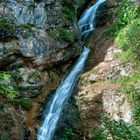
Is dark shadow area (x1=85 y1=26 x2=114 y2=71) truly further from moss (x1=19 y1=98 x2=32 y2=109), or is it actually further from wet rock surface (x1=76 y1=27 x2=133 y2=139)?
moss (x1=19 y1=98 x2=32 y2=109)

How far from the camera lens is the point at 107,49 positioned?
719 inches

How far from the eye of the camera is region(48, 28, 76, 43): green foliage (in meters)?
18.2

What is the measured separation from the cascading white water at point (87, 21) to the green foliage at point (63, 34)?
7.01 feet

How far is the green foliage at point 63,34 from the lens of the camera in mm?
18188

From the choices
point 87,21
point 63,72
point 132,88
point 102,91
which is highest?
point 87,21

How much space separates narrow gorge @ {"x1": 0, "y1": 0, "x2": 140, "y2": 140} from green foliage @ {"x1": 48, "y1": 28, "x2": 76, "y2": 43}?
0.05 meters

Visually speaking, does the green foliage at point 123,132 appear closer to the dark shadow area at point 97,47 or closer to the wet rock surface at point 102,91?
the wet rock surface at point 102,91

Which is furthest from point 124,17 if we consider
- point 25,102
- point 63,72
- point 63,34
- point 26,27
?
point 25,102

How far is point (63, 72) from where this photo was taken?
59.4 feet

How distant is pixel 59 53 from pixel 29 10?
8.09 feet

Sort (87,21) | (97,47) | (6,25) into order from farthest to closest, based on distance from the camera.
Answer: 1. (87,21)
2. (97,47)
3. (6,25)

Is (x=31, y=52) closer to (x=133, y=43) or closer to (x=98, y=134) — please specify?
(x=133, y=43)

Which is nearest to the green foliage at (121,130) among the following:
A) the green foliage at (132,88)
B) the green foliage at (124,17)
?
the green foliage at (132,88)

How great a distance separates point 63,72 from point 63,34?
6.18ft
